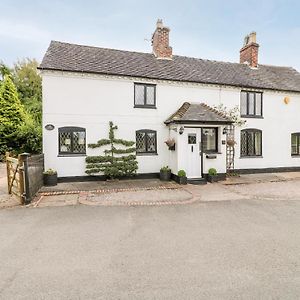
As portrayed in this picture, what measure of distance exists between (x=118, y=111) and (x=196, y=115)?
4.33m

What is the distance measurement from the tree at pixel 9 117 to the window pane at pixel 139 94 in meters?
12.6

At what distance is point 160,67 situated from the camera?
48.8ft

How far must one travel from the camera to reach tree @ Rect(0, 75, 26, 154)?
20750 mm

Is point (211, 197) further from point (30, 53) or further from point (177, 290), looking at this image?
point (30, 53)

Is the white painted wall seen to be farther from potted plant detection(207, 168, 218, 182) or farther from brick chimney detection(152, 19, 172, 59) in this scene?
brick chimney detection(152, 19, 172, 59)

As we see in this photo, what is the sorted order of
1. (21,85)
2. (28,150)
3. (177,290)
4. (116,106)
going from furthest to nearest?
(21,85), (28,150), (116,106), (177,290)

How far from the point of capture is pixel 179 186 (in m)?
11.9

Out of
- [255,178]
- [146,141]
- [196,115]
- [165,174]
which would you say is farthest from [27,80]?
[255,178]

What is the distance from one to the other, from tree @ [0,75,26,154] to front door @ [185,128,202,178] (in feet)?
50.9

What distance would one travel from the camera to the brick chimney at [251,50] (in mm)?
17531

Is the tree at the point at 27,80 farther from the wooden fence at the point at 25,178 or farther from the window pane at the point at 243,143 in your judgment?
the window pane at the point at 243,143

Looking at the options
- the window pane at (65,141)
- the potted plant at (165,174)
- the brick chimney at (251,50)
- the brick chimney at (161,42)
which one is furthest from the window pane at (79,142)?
the brick chimney at (251,50)

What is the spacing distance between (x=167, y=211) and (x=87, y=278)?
14.2 ft

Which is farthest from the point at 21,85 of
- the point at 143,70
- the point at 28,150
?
the point at 143,70
